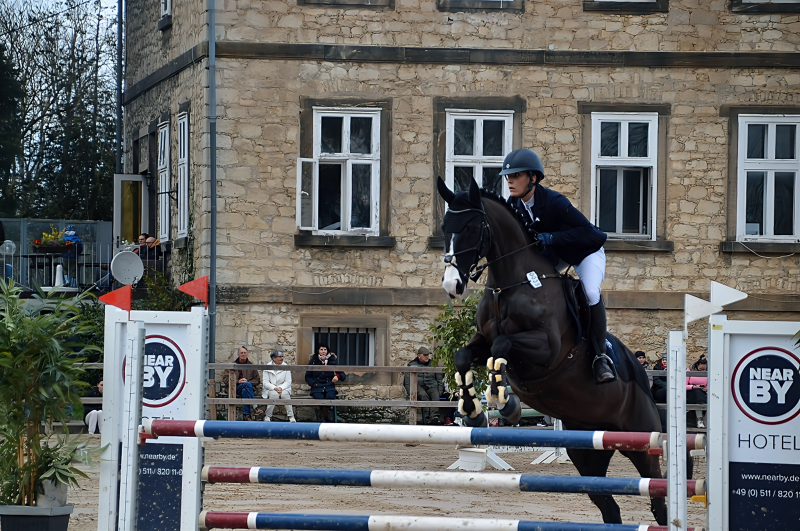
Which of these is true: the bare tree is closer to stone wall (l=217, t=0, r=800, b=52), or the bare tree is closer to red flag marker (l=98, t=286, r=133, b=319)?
stone wall (l=217, t=0, r=800, b=52)

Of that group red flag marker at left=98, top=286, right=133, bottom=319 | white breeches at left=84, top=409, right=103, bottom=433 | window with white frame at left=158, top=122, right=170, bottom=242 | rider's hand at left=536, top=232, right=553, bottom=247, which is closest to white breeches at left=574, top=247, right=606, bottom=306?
rider's hand at left=536, top=232, right=553, bottom=247

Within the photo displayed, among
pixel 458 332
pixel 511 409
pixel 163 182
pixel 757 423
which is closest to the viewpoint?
pixel 757 423

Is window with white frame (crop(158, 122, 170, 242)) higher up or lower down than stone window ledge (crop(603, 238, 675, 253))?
higher up

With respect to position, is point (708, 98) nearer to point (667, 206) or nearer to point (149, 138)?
point (667, 206)

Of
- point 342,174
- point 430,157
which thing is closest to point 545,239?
point 430,157

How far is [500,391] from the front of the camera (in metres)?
6.26

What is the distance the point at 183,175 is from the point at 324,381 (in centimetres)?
375

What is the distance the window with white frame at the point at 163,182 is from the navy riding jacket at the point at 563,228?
36.6 ft

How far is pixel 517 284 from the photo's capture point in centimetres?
677

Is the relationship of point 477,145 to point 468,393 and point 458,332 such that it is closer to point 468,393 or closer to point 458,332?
point 458,332

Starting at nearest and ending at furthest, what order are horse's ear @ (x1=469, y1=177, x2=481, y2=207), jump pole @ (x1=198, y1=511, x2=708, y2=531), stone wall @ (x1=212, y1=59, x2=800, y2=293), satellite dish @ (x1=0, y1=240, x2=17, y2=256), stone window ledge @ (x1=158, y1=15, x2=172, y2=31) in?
1. jump pole @ (x1=198, y1=511, x2=708, y2=531)
2. horse's ear @ (x1=469, y1=177, x2=481, y2=207)
3. stone wall @ (x1=212, y1=59, x2=800, y2=293)
4. stone window ledge @ (x1=158, y1=15, x2=172, y2=31)
5. satellite dish @ (x1=0, y1=240, x2=17, y2=256)

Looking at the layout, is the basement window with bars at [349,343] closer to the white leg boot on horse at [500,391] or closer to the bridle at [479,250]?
the bridle at [479,250]

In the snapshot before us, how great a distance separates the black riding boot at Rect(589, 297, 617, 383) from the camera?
6891 mm

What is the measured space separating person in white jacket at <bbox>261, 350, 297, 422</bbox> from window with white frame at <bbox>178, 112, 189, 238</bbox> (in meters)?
2.59
